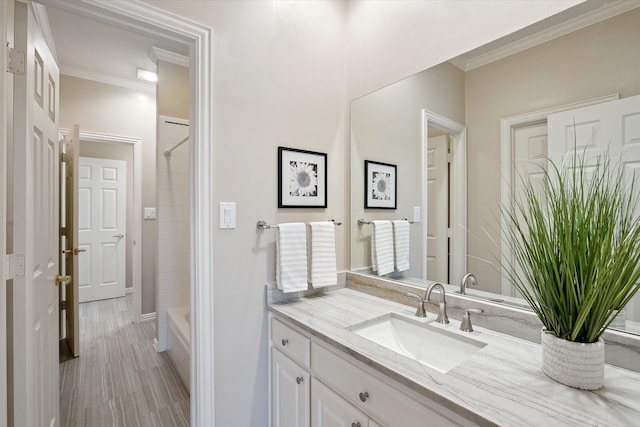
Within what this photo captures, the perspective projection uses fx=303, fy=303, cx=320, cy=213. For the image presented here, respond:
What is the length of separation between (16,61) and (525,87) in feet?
6.29

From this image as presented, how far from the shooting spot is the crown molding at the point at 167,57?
9.41ft

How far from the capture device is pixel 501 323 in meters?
1.19

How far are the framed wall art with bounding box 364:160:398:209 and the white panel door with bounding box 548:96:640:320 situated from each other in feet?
2.56

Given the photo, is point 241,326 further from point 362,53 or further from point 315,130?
point 362,53

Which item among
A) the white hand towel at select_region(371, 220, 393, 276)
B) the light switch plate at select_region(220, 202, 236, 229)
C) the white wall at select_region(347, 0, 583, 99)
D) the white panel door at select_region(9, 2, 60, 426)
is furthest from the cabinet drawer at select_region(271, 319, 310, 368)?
the white wall at select_region(347, 0, 583, 99)

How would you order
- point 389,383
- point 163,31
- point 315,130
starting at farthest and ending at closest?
point 315,130
point 163,31
point 389,383

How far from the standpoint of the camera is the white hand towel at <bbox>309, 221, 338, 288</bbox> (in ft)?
5.52

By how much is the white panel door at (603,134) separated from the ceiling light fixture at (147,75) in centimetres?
371

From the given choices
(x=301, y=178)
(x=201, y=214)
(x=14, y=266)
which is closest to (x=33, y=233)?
(x=14, y=266)

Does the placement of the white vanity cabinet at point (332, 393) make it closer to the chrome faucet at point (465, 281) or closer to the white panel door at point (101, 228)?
the chrome faucet at point (465, 281)

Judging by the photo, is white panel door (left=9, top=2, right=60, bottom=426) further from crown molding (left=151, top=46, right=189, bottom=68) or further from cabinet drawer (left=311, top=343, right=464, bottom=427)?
crown molding (left=151, top=46, right=189, bottom=68)

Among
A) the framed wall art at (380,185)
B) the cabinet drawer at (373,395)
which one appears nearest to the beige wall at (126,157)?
the framed wall art at (380,185)

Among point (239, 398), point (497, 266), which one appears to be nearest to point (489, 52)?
point (497, 266)

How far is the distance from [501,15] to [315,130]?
1011mm
